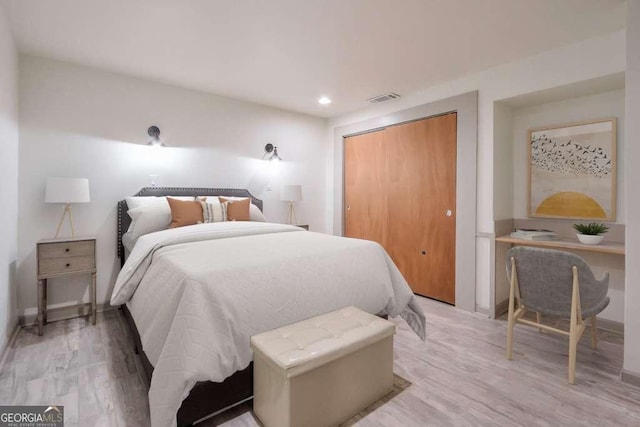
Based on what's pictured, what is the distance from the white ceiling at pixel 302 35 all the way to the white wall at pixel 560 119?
2.12 ft

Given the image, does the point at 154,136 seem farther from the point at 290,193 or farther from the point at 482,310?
the point at 482,310

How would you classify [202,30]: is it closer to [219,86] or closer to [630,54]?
[219,86]

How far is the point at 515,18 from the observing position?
7.10ft

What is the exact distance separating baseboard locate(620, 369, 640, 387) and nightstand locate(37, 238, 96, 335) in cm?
397

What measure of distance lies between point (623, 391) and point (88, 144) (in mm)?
4529

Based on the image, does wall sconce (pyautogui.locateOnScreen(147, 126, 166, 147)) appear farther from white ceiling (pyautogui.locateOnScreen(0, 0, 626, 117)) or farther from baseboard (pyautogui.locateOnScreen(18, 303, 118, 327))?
baseboard (pyautogui.locateOnScreen(18, 303, 118, 327))

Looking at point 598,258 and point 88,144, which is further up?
Result: point 88,144

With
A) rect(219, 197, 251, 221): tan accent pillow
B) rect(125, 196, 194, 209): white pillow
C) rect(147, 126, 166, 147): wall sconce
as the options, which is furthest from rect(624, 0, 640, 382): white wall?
rect(147, 126, 166, 147): wall sconce

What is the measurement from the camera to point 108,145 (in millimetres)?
3107

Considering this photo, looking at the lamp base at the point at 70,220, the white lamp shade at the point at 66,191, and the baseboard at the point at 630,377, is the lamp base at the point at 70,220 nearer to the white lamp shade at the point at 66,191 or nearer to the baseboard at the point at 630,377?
the white lamp shade at the point at 66,191

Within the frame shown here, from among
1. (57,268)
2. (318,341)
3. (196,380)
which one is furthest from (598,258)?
(57,268)

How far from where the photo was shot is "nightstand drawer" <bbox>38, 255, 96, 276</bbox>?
2.54 metres

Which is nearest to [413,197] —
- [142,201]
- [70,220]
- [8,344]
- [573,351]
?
[573,351]

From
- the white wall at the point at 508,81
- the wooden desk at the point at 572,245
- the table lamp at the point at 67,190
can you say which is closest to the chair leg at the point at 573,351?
the wooden desk at the point at 572,245
